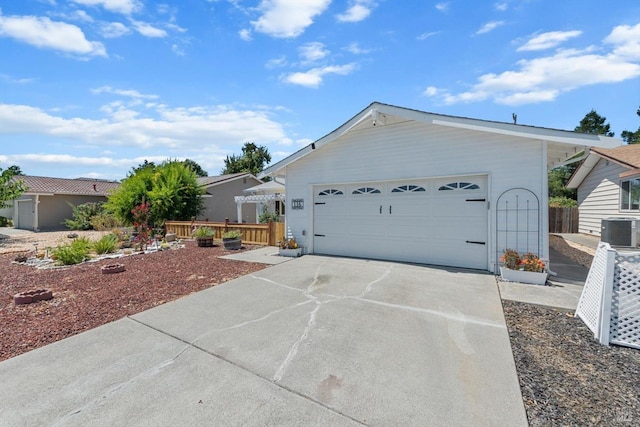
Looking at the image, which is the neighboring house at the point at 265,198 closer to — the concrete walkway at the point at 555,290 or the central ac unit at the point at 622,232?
the concrete walkway at the point at 555,290

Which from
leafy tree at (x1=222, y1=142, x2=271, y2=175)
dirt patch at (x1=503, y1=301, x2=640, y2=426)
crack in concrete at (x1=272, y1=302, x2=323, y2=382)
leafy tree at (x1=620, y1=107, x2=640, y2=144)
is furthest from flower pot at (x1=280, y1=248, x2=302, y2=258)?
leafy tree at (x1=620, y1=107, x2=640, y2=144)

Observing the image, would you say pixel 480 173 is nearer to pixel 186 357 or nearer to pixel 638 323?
pixel 638 323

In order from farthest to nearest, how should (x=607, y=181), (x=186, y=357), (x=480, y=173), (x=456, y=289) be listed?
(x=607, y=181)
(x=480, y=173)
(x=456, y=289)
(x=186, y=357)

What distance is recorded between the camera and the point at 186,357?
9.91ft

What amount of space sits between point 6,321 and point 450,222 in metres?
8.14

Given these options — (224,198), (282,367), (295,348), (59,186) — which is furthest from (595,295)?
(59,186)

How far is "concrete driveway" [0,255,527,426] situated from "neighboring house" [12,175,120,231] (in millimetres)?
22375

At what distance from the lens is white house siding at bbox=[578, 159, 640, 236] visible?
11.4m

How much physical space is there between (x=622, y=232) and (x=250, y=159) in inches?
1471

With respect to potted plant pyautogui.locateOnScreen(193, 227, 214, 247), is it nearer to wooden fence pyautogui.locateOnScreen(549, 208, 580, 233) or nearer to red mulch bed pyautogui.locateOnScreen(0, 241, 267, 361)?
red mulch bed pyautogui.locateOnScreen(0, 241, 267, 361)

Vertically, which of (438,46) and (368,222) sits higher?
(438,46)

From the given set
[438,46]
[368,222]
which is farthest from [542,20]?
[368,222]

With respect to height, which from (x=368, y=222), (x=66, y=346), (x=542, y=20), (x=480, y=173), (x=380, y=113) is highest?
(x=542, y=20)

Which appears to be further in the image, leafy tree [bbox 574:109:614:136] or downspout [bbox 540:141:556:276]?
leafy tree [bbox 574:109:614:136]
